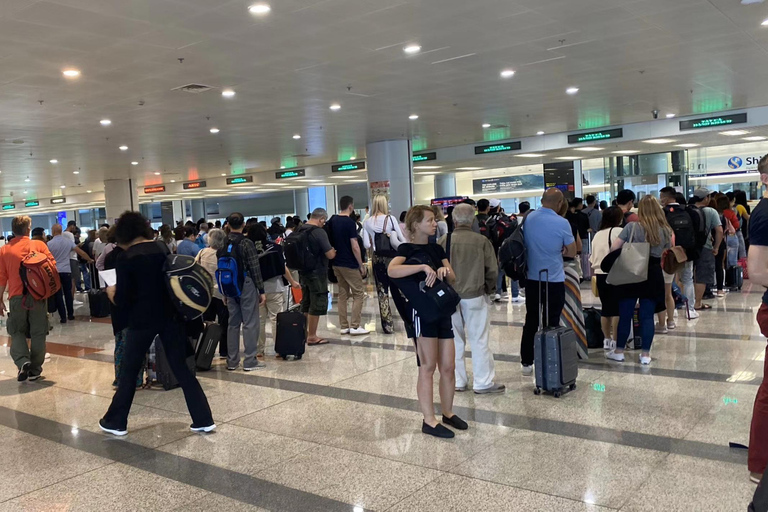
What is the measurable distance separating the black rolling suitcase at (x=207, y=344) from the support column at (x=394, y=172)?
13.2 meters

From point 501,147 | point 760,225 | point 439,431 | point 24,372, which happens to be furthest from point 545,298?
point 501,147

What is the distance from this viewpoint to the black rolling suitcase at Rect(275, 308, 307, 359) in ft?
23.9

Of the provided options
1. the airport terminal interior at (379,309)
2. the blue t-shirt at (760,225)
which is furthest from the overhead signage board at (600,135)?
the blue t-shirt at (760,225)

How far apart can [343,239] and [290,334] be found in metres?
1.52

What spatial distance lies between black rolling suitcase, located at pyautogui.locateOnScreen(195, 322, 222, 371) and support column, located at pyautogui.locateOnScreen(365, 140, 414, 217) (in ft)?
43.2

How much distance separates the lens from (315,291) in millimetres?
7926

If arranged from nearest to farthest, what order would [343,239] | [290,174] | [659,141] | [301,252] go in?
[301,252] < [343,239] < [659,141] < [290,174]

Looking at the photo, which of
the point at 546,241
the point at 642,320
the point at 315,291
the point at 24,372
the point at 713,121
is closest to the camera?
the point at 546,241

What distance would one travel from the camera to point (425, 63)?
10477mm

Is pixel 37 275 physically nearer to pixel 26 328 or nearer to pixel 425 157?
pixel 26 328

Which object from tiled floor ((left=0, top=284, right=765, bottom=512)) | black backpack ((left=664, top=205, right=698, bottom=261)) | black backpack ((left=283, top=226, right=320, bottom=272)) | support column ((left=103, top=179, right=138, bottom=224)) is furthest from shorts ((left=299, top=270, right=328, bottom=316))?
support column ((left=103, top=179, right=138, bottom=224))

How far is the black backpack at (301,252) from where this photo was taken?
7.74 meters

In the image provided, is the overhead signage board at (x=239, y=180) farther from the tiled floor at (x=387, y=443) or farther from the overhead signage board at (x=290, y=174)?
the tiled floor at (x=387, y=443)

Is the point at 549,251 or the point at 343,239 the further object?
the point at 343,239
